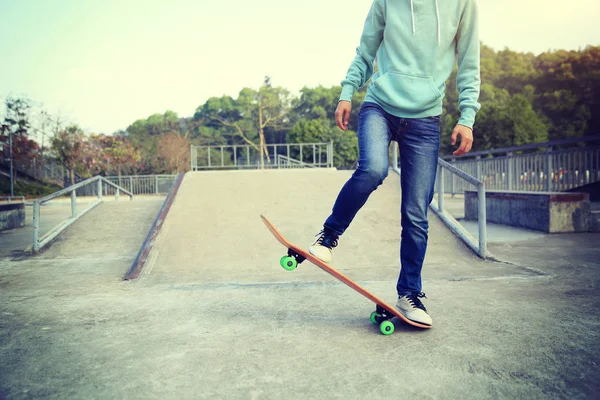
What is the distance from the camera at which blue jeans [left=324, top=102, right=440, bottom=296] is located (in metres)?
2.40

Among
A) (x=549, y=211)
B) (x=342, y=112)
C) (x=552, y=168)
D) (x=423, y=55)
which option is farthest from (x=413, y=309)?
(x=552, y=168)

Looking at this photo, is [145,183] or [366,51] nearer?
[366,51]

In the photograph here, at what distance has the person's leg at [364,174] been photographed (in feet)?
7.70

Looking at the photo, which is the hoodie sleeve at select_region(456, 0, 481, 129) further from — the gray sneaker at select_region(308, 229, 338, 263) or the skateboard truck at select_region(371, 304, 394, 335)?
the skateboard truck at select_region(371, 304, 394, 335)

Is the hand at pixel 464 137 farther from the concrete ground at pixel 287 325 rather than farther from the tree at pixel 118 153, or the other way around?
the tree at pixel 118 153

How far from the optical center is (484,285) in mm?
3572

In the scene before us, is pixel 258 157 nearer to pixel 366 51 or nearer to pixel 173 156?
pixel 173 156

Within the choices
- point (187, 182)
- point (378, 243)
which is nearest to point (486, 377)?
point (378, 243)

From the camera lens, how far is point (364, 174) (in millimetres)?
2340

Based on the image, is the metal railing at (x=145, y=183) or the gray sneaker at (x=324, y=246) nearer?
the gray sneaker at (x=324, y=246)

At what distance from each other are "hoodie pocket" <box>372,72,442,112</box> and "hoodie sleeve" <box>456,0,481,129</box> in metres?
0.19

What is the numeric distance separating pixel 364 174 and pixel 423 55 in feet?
2.51

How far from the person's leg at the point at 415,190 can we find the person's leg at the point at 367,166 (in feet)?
0.43

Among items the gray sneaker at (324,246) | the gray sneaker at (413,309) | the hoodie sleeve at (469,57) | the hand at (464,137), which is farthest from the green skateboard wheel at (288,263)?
the hoodie sleeve at (469,57)
